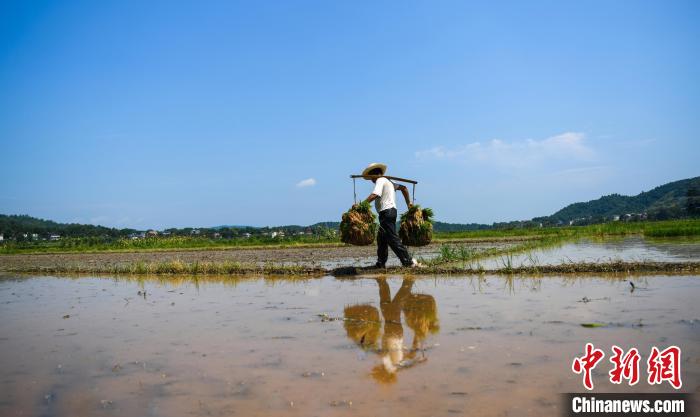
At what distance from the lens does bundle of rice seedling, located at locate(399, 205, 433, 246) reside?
1017cm

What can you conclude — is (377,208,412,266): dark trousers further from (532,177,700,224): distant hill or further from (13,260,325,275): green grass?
(532,177,700,224): distant hill

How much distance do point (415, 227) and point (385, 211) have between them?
1077 mm

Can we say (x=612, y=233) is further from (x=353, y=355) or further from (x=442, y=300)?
(x=353, y=355)

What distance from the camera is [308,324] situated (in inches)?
207

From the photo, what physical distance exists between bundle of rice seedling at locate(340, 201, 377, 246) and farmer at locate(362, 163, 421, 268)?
210 millimetres

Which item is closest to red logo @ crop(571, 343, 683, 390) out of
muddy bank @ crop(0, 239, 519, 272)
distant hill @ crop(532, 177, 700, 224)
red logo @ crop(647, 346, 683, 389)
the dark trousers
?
red logo @ crop(647, 346, 683, 389)

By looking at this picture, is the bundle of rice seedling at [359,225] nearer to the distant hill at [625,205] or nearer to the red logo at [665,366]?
the red logo at [665,366]

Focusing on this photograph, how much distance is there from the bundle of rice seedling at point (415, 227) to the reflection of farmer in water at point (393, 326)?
3.12 metres

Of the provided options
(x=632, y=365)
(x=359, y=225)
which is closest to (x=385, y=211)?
(x=359, y=225)

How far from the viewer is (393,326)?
16.2ft

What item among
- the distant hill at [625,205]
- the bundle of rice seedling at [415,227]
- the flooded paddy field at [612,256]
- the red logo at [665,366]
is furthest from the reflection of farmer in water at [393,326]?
the distant hill at [625,205]

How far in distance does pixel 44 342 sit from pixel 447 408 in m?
4.09

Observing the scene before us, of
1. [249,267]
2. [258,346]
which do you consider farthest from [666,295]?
[249,267]

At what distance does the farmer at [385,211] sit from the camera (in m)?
9.38
